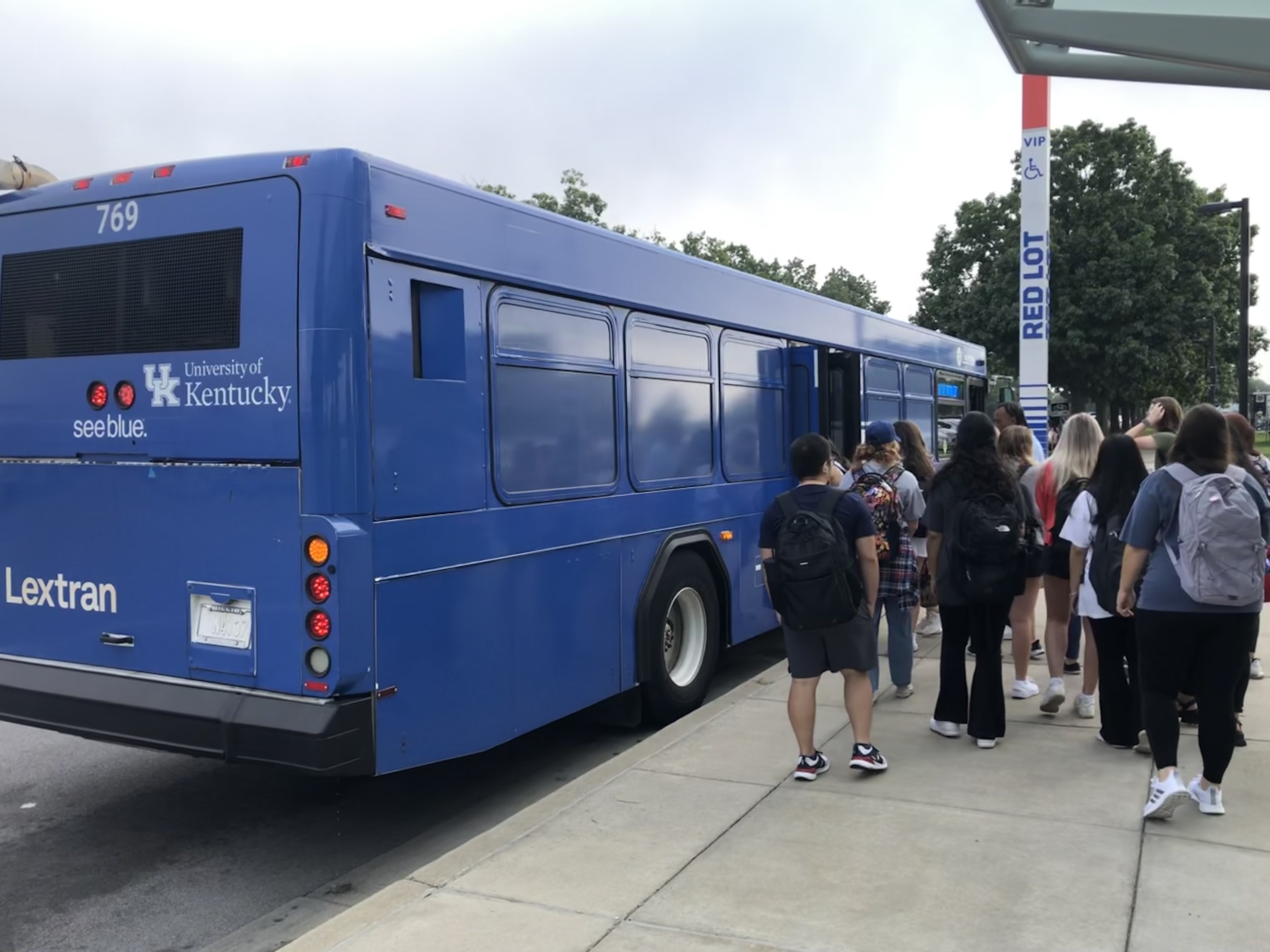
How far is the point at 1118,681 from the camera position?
221 inches

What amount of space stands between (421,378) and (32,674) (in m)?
2.37

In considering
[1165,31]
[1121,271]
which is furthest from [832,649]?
[1121,271]

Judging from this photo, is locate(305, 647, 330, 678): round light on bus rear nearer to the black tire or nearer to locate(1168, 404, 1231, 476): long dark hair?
the black tire

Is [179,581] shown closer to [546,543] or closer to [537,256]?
[546,543]

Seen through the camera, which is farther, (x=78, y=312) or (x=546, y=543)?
(x=546, y=543)

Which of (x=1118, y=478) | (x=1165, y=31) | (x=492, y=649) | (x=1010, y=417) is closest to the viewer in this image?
(x=492, y=649)

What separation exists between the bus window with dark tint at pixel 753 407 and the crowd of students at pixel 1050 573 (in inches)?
37.8

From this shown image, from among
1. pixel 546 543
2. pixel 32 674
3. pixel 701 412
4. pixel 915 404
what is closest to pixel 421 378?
pixel 546 543

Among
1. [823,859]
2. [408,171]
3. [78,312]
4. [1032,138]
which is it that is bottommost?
[823,859]

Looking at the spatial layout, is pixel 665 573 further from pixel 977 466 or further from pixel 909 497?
pixel 977 466

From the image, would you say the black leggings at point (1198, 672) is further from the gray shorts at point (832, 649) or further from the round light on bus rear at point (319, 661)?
the round light on bus rear at point (319, 661)

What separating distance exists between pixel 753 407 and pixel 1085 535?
3048 millimetres

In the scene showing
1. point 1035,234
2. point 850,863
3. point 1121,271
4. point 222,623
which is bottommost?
point 850,863

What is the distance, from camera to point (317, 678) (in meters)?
4.34
